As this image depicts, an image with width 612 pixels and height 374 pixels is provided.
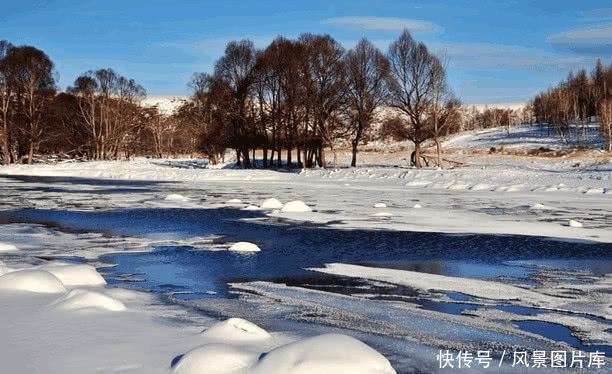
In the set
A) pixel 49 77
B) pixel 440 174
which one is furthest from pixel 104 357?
pixel 49 77

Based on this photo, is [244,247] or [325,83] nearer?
[244,247]

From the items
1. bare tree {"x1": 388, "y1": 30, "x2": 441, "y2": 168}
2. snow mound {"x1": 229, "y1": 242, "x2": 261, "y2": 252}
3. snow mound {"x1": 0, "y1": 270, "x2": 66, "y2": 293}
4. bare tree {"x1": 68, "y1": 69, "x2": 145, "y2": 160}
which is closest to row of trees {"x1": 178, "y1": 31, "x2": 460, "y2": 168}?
bare tree {"x1": 388, "y1": 30, "x2": 441, "y2": 168}

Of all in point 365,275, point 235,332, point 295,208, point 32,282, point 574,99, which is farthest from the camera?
point 574,99

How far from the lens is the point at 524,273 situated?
9.01 meters

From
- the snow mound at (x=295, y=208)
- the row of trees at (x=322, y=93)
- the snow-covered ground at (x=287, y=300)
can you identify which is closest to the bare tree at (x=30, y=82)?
the row of trees at (x=322, y=93)

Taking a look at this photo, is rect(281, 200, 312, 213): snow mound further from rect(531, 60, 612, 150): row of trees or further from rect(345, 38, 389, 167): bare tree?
rect(531, 60, 612, 150): row of trees

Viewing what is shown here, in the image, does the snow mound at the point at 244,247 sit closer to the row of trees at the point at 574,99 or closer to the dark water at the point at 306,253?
the dark water at the point at 306,253

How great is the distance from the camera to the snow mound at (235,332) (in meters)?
5.20

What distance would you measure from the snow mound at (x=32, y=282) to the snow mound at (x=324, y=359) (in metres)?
3.40

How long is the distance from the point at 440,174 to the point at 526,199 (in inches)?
447

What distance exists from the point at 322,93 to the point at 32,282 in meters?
40.1

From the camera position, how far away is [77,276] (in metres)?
7.52

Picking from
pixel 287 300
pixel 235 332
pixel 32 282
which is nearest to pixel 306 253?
pixel 287 300

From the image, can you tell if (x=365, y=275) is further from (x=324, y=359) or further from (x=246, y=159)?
(x=246, y=159)
